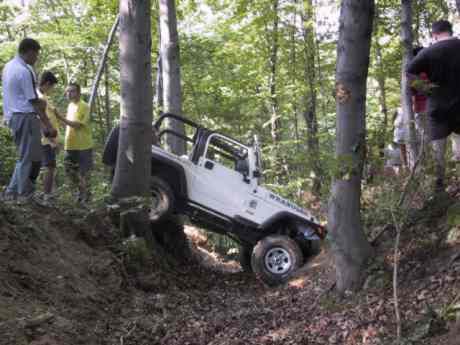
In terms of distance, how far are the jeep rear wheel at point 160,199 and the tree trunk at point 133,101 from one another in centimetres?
107

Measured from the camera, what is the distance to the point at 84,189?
7898mm

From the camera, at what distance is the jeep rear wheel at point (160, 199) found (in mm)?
8469

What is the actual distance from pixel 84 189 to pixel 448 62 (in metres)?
5.25

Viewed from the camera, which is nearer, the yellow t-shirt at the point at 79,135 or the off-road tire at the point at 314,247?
the yellow t-shirt at the point at 79,135

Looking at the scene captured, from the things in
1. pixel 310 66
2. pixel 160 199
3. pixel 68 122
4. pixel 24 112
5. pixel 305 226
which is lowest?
pixel 305 226

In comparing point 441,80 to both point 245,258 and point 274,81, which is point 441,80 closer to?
point 245,258

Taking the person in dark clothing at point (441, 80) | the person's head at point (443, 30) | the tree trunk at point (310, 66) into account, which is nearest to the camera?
the person in dark clothing at point (441, 80)

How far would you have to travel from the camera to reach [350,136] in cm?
487

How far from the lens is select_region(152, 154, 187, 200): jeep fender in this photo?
28.3 ft

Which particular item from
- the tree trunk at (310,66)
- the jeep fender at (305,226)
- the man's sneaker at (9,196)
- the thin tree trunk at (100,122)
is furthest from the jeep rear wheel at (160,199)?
the thin tree trunk at (100,122)

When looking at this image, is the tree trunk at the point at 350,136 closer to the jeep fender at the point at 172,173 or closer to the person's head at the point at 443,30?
the person's head at the point at 443,30

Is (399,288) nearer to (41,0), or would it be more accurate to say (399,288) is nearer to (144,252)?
(144,252)

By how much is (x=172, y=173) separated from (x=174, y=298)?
2.74 metres

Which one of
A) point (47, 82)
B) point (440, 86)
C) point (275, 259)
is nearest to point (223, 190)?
point (275, 259)
